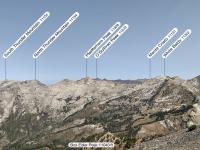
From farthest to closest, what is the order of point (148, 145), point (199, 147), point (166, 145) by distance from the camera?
point (148, 145), point (166, 145), point (199, 147)

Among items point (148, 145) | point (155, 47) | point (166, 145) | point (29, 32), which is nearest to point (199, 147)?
point (166, 145)

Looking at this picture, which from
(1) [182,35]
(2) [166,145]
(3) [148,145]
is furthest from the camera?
(1) [182,35]

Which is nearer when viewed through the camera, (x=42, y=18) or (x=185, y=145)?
(x=185, y=145)

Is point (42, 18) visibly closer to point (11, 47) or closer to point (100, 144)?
point (11, 47)

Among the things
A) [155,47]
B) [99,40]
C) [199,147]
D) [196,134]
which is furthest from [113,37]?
[199,147]

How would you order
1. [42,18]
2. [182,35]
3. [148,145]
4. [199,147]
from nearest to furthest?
[199,147] → [148,145] → [42,18] → [182,35]

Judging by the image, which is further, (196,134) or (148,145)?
(148,145)

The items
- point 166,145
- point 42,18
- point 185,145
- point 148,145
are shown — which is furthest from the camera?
point 42,18

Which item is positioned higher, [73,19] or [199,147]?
[73,19]

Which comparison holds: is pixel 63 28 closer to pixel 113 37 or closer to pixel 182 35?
pixel 113 37
